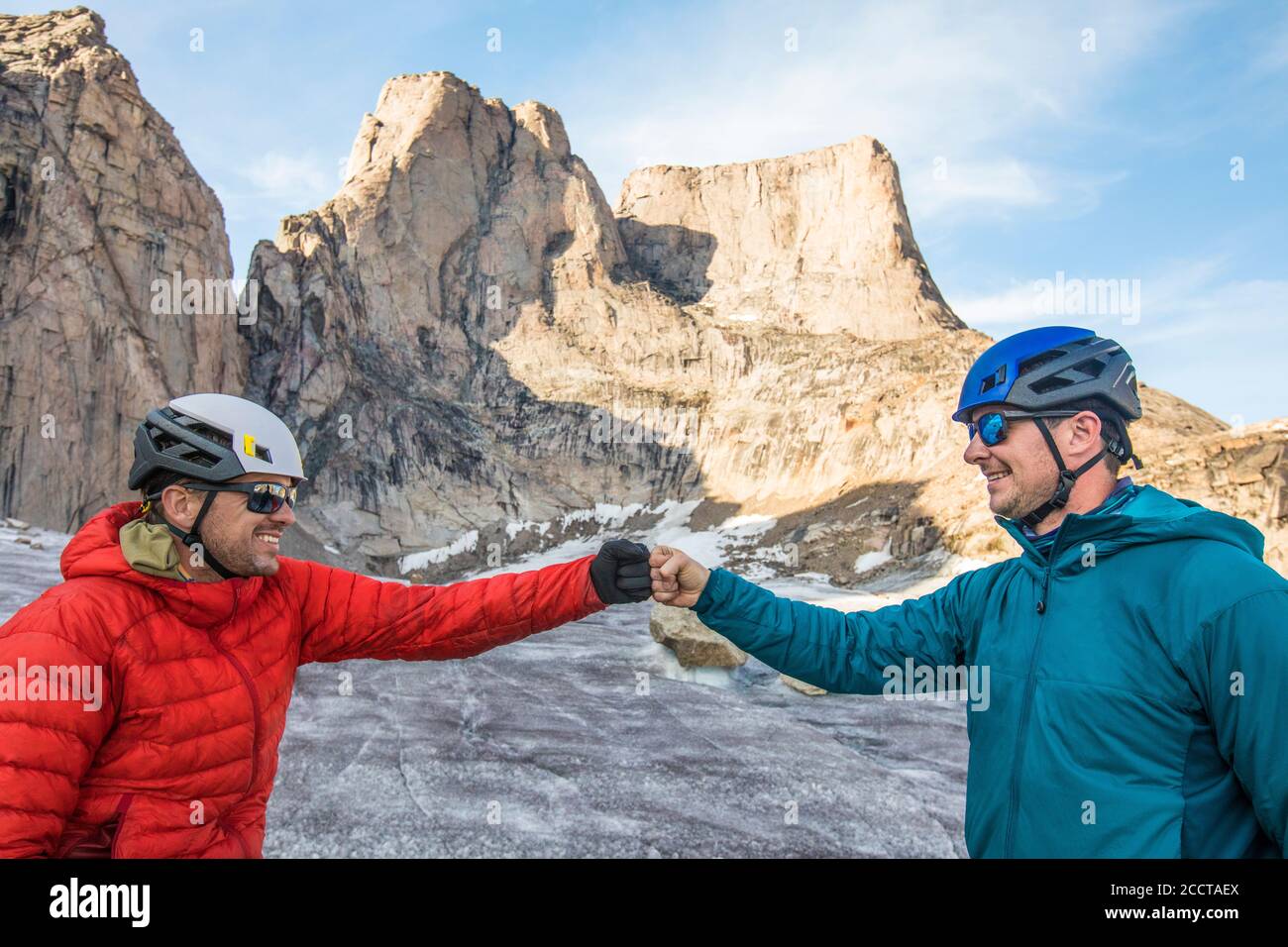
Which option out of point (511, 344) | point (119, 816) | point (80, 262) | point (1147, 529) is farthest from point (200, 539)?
point (511, 344)

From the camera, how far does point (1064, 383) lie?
2.46 metres

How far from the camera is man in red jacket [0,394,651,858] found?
196 centimetres

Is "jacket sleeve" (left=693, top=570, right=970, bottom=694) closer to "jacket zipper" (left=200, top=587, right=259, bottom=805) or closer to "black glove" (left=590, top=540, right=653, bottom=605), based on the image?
"black glove" (left=590, top=540, right=653, bottom=605)

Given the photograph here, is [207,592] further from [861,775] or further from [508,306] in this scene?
[508,306]

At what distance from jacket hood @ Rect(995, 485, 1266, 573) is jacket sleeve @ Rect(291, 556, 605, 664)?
5.44 ft

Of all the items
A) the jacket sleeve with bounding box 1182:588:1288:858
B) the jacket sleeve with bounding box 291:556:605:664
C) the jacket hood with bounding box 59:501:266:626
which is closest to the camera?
the jacket sleeve with bounding box 1182:588:1288:858

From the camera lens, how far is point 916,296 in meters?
56.4

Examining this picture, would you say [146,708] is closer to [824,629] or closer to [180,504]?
[180,504]

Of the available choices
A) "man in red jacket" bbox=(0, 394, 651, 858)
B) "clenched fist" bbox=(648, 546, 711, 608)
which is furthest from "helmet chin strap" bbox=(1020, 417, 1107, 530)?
"man in red jacket" bbox=(0, 394, 651, 858)
